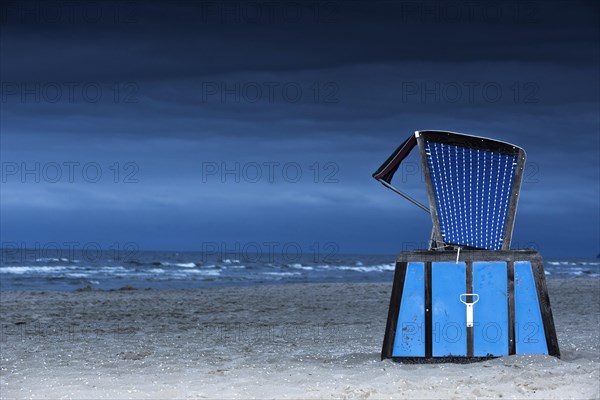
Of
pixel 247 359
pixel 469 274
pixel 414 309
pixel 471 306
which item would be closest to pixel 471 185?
pixel 469 274

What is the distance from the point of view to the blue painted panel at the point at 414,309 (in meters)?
6.80

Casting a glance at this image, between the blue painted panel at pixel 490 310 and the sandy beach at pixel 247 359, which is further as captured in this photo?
the blue painted panel at pixel 490 310

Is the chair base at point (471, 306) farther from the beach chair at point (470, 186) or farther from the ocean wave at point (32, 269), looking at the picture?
the ocean wave at point (32, 269)

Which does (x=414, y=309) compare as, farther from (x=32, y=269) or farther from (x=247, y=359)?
(x=32, y=269)

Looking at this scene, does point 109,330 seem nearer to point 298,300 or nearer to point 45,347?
point 45,347

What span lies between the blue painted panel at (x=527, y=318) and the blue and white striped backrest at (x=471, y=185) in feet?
1.17

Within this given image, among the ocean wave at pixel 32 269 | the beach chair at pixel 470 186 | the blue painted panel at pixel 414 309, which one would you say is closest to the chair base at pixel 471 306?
the blue painted panel at pixel 414 309

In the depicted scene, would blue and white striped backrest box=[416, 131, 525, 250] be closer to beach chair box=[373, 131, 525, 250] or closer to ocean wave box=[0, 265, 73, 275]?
beach chair box=[373, 131, 525, 250]

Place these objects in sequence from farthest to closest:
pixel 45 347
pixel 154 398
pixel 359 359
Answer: pixel 45 347
pixel 359 359
pixel 154 398

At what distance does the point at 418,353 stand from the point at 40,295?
1416 centimetres

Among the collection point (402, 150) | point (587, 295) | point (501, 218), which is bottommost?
point (587, 295)

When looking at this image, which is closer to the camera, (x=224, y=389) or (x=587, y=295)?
(x=224, y=389)

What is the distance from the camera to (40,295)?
1870 centimetres

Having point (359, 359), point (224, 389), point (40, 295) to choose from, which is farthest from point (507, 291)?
point (40, 295)
